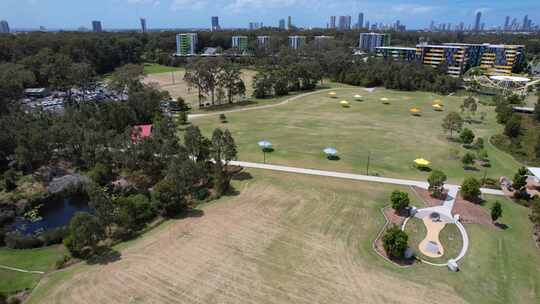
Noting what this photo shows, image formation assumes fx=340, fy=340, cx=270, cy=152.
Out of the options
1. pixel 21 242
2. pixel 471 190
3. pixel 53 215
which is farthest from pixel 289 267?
pixel 53 215

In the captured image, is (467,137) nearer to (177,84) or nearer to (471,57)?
(177,84)

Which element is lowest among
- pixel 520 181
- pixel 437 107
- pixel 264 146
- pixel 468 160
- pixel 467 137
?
pixel 468 160

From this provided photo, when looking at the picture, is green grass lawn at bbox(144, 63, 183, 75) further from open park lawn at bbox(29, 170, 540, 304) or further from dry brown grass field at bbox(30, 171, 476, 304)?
open park lawn at bbox(29, 170, 540, 304)

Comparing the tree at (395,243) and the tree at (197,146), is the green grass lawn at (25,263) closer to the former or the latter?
the tree at (197,146)

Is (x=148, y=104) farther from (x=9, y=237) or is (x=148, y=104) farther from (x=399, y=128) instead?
(x=399, y=128)

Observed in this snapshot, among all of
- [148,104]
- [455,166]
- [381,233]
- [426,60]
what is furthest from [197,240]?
[426,60]

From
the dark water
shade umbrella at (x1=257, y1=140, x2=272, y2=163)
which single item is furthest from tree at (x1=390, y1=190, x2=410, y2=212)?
the dark water
